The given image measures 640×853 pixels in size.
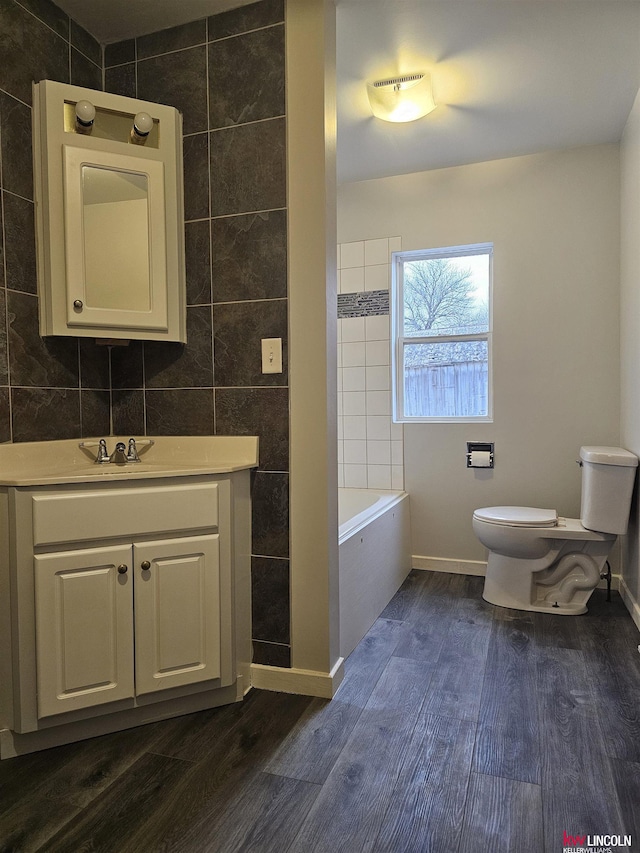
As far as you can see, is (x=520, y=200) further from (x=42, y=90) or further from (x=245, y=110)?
(x=42, y=90)

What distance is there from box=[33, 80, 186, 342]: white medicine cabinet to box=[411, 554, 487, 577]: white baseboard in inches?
86.2

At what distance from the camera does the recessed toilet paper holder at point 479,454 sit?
3324 mm

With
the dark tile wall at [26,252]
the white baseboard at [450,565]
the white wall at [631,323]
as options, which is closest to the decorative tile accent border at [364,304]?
the white wall at [631,323]

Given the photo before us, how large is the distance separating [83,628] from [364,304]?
255 centimetres

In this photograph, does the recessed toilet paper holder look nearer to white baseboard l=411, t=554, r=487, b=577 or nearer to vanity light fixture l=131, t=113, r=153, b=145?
white baseboard l=411, t=554, r=487, b=577

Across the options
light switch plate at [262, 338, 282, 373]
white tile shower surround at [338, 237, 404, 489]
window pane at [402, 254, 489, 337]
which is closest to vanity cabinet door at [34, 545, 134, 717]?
light switch plate at [262, 338, 282, 373]

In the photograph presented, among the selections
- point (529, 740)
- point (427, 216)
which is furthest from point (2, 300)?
point (427, 216)

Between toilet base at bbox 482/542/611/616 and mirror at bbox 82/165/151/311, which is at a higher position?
mirror at bbox 82/165/151/311

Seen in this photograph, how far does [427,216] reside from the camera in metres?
3.42

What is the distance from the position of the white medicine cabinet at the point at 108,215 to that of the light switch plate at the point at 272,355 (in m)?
0.34

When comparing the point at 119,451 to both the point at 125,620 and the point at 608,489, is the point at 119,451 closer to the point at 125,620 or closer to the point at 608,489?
the point at 125,620

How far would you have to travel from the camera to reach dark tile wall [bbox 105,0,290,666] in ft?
6.53

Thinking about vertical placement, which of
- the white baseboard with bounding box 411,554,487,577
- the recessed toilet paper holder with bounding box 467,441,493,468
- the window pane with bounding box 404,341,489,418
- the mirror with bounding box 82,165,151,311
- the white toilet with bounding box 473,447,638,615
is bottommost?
the white baseboard with bounding box 411,554,487,577

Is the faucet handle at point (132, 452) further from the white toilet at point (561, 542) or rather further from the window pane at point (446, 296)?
the window pane at point (446, 296)
